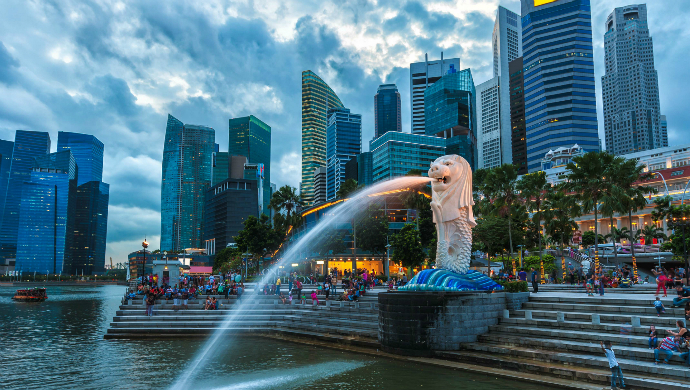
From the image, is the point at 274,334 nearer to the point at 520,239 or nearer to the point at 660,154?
the point at 520,239

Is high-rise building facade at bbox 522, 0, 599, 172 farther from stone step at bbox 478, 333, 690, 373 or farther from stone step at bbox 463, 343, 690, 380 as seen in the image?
stone step at bbox 463, 343, 690, 380

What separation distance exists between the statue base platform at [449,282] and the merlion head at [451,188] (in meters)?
2.54

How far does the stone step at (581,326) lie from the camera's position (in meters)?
15.8

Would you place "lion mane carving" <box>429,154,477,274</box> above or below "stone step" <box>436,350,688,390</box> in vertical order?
above

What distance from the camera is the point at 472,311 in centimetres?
1889

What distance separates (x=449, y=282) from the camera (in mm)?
19812

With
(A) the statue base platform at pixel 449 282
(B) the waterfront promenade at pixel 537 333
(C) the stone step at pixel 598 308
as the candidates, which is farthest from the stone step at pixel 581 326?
(A) the statue base platform at pixel 449 282

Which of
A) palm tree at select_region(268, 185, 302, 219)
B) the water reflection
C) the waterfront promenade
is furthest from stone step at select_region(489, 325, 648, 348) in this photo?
palm tree at select_region(268, 185, 302, 219)

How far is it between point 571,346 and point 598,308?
359cm

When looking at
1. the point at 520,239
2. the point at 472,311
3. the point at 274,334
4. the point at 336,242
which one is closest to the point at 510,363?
the point at 472,311

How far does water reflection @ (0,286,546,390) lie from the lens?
1554cm

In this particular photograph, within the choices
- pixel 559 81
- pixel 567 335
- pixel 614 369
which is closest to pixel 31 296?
pixel 567 335

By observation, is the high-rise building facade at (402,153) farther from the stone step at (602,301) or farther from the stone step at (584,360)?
the stone step at (584,360)

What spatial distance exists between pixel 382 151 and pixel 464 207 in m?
128
